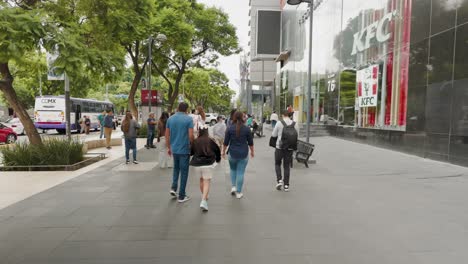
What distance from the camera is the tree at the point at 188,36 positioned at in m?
23.3

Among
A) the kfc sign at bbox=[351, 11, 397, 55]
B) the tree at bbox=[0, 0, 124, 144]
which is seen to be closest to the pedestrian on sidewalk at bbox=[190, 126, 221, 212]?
the tree at bbox=[0, 0, 124, 144]

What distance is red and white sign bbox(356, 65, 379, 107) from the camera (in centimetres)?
1680

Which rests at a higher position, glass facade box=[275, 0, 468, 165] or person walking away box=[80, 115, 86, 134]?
glass facade box=[275, 0, 468, 165]

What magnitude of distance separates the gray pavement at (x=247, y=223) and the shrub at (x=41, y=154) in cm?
192

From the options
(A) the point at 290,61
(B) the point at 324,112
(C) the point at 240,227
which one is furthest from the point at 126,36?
(A) the point at 290,61

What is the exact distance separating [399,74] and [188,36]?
47.2ft

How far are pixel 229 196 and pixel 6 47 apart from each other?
491 centimetres

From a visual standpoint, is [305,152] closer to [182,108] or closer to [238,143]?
[238,143]

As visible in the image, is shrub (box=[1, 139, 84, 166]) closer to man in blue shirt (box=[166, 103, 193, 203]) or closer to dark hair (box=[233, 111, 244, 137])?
man in blue shirt (box=[166, 103, 193, 203])

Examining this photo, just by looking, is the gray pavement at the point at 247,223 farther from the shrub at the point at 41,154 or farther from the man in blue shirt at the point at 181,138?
the shrub at the point at 41,154

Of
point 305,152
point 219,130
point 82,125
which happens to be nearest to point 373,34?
point 305,152

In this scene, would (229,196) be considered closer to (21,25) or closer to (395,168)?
(21,25)

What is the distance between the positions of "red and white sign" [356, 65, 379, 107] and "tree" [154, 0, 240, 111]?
11.9m

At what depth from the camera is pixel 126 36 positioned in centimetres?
1044
